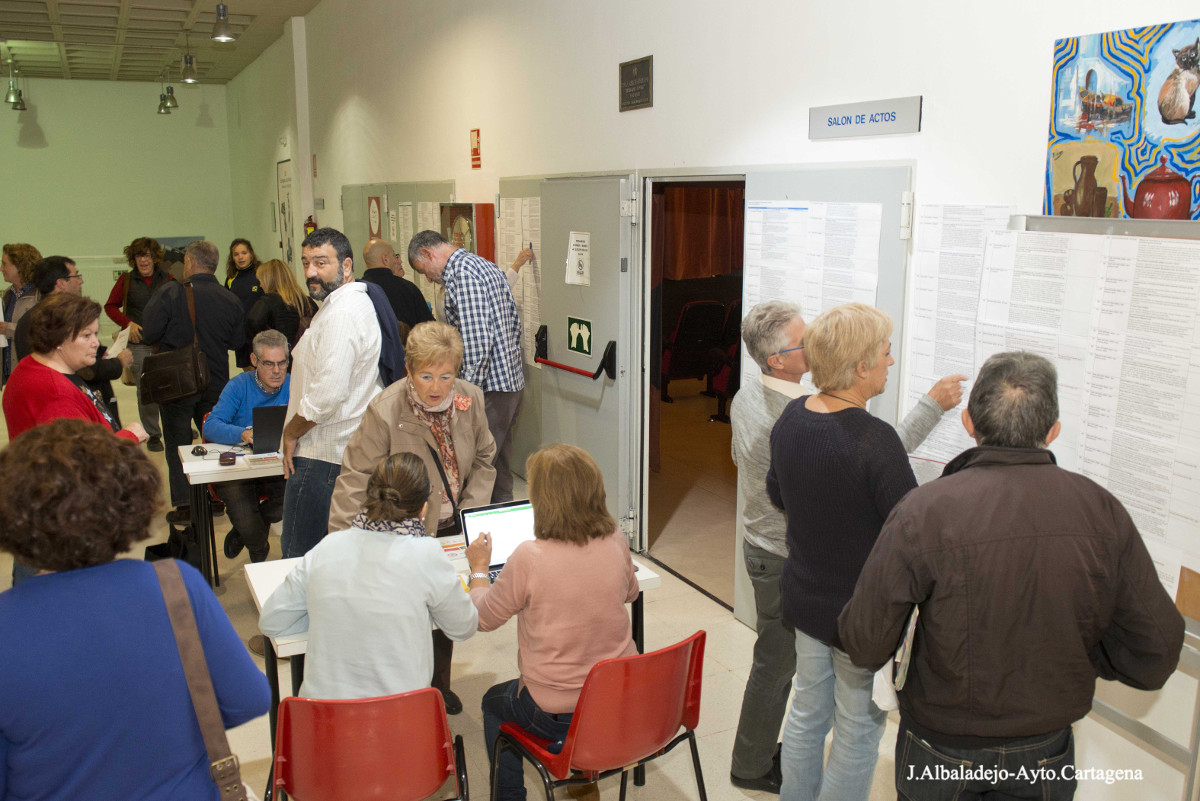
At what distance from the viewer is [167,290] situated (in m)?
5.14

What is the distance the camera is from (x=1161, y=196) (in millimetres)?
2121

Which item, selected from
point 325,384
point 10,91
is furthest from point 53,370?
point 10,91

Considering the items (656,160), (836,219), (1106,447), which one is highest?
(656,160)

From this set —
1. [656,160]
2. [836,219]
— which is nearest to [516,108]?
[656,160]

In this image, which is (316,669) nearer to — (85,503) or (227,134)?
(85,503)

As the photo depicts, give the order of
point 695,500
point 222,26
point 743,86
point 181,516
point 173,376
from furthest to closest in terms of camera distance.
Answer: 1. point 222,26
2. point 695,500
3. point 173,376
4. point 181,516
5. point 743,86

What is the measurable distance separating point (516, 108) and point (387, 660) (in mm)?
4147

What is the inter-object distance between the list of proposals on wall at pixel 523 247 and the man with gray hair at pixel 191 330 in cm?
166

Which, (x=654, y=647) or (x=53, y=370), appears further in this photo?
(x=654, y=647)

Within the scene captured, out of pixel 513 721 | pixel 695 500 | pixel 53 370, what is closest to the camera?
pixel 513 721

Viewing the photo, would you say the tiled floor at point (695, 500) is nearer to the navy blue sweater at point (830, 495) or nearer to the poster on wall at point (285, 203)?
the navy blue sweater at point (830, 495)

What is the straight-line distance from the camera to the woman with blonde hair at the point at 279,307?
5461mm

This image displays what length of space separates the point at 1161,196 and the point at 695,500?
12.0 ft

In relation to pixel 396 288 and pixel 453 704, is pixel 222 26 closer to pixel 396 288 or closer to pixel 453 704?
pixel 396 288
